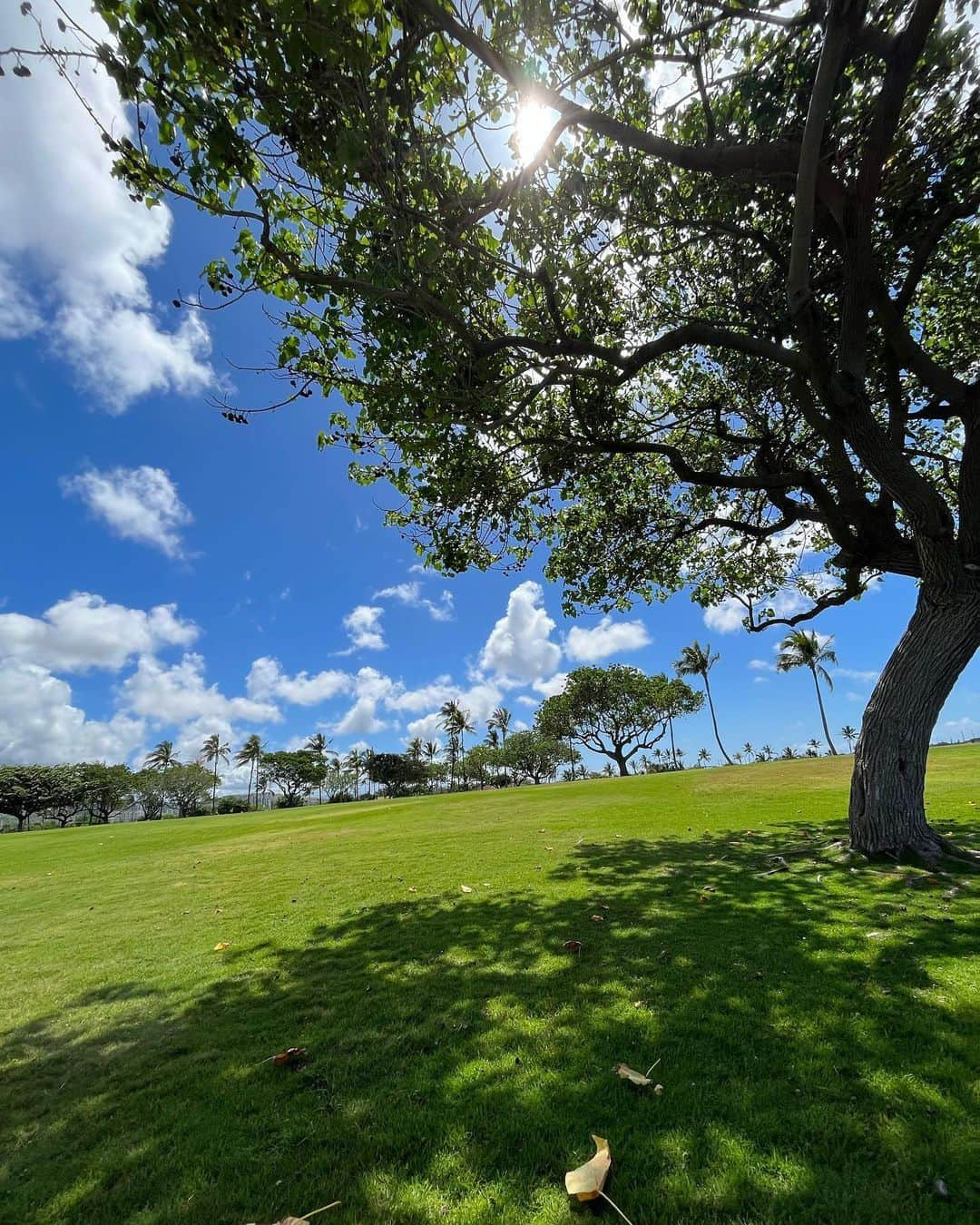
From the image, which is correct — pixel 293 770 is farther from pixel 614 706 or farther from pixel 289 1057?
pixel 289 1057

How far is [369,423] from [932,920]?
908 centimetres

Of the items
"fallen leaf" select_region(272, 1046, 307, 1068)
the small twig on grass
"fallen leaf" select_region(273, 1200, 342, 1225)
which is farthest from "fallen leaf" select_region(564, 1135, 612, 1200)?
"fallen leaf" select_region(272, 1046, 307, 1068)

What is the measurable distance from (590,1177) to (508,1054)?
1.25 metres

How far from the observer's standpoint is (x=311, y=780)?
94.9m

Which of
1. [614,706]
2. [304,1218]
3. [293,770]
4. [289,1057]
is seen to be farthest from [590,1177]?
[293,770]

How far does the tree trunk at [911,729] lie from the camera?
25.8ft

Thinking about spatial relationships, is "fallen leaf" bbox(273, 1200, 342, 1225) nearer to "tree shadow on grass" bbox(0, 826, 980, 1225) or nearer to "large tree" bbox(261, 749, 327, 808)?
"tree shadow on grass" bbox(0, 826, 980, 1225)

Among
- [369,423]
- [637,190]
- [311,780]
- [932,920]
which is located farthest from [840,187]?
[311,780]

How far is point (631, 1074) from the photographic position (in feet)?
10.2

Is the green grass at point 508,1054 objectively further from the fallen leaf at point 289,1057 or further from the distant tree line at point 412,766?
the distant tree line at point 412,766

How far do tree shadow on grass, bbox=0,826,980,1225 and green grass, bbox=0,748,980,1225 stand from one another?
0.02 meters

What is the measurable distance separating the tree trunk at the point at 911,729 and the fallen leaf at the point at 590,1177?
24.2ft

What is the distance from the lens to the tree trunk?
25.8ft

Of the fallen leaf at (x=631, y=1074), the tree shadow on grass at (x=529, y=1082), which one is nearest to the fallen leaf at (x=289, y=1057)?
the tree shadow on grass at (x=529, y=1082)
